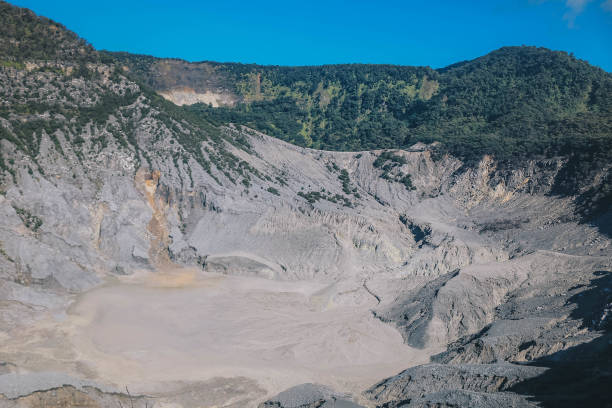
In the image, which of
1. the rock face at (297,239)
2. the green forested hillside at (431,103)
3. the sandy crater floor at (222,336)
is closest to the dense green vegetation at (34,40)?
the rock face at (297,239)

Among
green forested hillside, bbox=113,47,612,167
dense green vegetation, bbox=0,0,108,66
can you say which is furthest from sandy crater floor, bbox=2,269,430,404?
green forested hillside, bbox=113,47,612,167

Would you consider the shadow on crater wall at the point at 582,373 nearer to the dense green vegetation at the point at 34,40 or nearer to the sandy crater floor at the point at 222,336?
the sandy crater floor at the point at 222,336

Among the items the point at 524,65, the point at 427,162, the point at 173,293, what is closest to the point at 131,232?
the point at 173,293

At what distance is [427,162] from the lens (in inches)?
2820

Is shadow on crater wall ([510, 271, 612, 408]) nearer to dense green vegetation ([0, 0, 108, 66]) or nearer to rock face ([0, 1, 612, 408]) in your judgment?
rock face ([0, 1, 612, 408])

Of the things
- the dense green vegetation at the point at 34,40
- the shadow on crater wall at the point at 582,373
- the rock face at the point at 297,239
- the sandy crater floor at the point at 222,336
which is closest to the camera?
the shadow on crater wall at the point at 582,373

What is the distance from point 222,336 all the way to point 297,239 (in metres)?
15.8

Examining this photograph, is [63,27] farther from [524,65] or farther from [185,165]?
[524,65]

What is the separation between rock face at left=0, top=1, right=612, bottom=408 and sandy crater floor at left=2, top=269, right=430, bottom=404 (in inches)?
44.3

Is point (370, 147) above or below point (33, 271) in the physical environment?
above

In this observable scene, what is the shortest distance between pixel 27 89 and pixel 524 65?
232ft

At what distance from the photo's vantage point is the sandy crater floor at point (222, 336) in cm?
3344

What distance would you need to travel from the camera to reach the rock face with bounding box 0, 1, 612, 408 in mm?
29906

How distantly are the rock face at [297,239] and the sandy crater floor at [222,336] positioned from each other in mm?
1126
